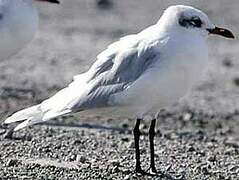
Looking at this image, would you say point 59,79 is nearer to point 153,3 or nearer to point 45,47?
point 45,47

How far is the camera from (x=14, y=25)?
404 inches

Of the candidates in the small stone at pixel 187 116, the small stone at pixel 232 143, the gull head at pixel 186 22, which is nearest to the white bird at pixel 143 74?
the gull head at pixel 186 22

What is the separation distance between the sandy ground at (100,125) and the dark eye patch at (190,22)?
4.23ft

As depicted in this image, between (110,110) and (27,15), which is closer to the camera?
(110,110)

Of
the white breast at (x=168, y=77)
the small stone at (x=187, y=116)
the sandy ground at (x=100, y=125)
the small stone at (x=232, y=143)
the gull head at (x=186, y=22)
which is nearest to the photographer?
the white breast at (x=168, y=77)

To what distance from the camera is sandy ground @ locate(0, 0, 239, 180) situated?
9.44m

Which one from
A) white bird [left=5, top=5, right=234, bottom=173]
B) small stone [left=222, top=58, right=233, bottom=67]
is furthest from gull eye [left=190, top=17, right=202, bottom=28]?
small stone [left=222, top=58, right=233, bottom=67]

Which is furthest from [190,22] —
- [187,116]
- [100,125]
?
[187,116]

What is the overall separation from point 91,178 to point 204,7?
1908cm

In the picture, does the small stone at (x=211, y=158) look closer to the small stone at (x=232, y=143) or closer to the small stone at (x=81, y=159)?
the small stone at (x=232, y=143)

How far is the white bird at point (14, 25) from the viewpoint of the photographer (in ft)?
33.4

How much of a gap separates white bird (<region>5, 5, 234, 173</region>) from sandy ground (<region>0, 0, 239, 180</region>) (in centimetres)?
43

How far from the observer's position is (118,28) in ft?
78.4

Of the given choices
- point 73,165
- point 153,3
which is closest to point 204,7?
point 153,3
